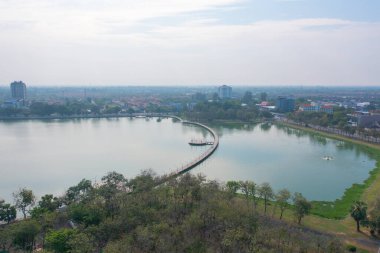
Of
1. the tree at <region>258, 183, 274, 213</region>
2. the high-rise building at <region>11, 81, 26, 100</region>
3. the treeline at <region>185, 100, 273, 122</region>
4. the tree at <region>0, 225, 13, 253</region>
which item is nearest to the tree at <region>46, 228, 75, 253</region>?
the tree at <region>0, 225, 13, 253</region>

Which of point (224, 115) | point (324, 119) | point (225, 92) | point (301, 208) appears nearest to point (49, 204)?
point (301, 208)

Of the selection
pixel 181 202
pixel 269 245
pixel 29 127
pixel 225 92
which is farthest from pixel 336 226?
pixel 225 92

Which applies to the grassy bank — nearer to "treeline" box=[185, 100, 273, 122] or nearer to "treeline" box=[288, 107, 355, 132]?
"treeline" box=[288, 107, 355, 132]

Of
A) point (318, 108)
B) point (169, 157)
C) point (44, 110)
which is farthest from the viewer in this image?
point (318, 108)

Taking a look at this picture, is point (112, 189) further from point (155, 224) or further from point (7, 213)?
point (7, 213)

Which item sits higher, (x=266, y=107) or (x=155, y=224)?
(x=266, y=107)

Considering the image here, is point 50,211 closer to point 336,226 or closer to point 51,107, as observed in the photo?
point 336,226
